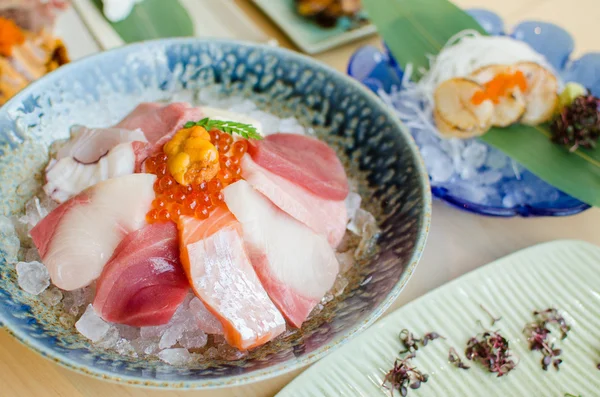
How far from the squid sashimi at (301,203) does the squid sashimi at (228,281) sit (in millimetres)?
115

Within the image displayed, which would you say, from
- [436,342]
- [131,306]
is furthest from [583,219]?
[131,306]

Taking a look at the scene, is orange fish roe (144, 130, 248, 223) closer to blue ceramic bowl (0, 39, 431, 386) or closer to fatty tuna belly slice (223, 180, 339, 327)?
fatty tuna belly slice (223, 180, 339, 327)

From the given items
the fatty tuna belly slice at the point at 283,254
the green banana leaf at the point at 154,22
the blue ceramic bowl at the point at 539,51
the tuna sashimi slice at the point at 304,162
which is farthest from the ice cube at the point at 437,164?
the green banana leaf at the point at 154,22

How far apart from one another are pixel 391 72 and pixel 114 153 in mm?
1193

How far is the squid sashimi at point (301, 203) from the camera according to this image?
111cm

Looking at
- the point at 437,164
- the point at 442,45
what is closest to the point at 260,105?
the point at 437,164

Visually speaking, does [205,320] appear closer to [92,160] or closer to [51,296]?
[51,296]

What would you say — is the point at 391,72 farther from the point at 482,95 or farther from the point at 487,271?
the point at 487,271

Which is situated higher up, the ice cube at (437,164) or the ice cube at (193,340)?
the ice cube at (193,340)

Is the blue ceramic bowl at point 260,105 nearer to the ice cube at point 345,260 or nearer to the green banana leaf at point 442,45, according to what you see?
the ice cube at point 345,260

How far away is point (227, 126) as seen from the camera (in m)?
1.16

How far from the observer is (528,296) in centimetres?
130

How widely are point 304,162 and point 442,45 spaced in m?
0.97

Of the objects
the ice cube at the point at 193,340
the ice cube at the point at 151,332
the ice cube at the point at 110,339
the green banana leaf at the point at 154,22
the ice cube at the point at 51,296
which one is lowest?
the ice cube at the point at 193,340
